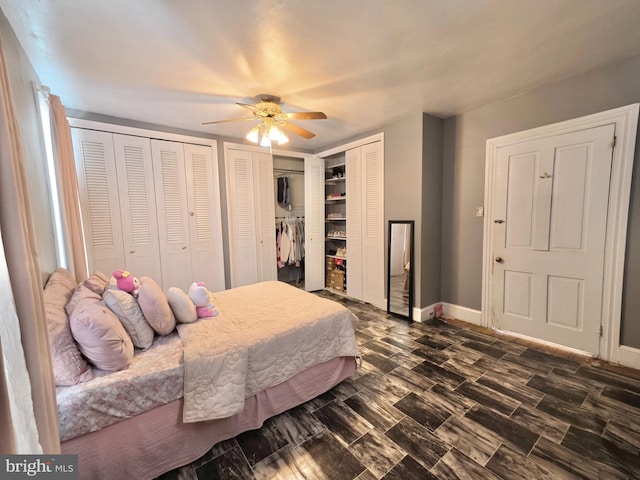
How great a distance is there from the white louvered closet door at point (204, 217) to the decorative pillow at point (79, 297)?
72.9 inches

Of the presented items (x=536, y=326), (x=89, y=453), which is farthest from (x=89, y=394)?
(x=536, y=326)

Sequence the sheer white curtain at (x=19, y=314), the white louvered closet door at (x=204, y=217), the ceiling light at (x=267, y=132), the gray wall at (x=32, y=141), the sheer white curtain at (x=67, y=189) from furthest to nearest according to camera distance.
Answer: the white louvered closet door at (x=204, y=217) < the ceiling light at (x=267, y=132) < the sheer white curtain at (x=67, y=189) < the gray wall at (x=32, y=141) < the sheer white curtain at (x=19, y=314)

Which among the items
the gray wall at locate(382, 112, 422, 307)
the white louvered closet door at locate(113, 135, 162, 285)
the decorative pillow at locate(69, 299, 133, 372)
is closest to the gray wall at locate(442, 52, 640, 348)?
the gray wall at locate(382, 112, 422, 307)

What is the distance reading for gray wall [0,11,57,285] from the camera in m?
1.55

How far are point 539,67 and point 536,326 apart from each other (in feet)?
8.04

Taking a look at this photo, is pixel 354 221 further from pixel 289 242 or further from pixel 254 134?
pixel 254 134

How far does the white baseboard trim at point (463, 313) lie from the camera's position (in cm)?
312

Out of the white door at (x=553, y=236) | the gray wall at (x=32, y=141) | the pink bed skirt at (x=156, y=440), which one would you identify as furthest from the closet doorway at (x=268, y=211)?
the white door at (x=553, y=236)

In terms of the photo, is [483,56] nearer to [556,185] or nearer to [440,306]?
[556,185]

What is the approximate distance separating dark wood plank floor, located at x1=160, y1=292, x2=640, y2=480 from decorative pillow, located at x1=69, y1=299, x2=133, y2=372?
69 cm

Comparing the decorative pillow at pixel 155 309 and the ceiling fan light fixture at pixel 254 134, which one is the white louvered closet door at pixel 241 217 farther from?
the decorative pillow at pixel 155 309

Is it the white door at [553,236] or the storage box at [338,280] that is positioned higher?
the white door at [553,236]

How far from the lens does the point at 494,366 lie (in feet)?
7.58

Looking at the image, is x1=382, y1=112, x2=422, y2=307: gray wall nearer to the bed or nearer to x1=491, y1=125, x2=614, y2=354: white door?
x1=491, y1=125, x2=614, y2=354: white door
